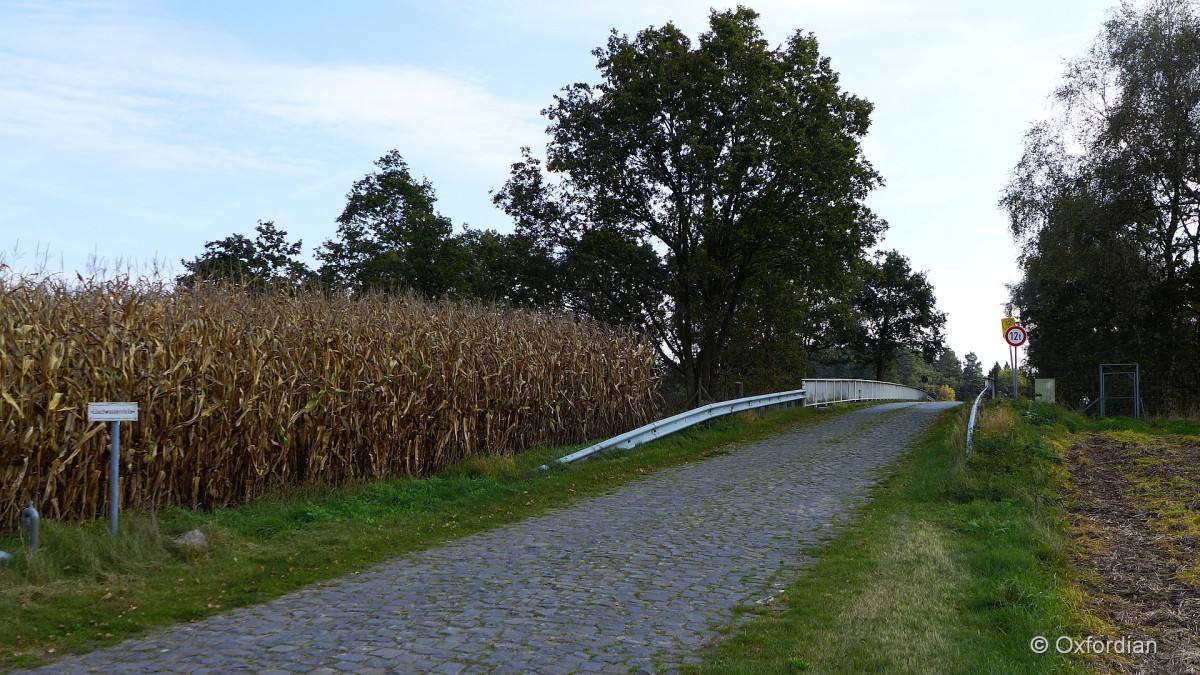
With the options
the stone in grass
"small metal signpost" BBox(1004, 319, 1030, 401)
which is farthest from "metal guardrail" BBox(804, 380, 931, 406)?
the stone in grass

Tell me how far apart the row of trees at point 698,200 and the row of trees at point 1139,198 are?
6.57 m

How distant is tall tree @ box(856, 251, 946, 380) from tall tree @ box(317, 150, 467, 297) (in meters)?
45.7

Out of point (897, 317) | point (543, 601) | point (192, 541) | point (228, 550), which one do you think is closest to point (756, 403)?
point (228, 550)

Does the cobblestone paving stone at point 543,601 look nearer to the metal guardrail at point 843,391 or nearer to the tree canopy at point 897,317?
the metal guardrail at point 843,391

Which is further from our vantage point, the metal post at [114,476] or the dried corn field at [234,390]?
the dried corn field at [234,390]

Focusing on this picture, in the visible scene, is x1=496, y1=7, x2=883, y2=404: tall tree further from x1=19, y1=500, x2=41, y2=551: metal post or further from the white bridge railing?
x1=19, y1=500, x2=41, y2=551: metal post

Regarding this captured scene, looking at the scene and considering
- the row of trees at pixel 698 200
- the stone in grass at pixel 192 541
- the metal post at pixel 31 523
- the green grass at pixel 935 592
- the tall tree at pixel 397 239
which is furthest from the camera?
the tall tree at pixel 397 239

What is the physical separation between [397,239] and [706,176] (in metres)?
20.8

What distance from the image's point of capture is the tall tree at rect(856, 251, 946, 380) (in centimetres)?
8119

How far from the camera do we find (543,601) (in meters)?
7.51

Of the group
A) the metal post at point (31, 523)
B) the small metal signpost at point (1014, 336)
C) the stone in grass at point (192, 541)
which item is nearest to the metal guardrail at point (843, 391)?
the small metal signpost at point (1014, 336)

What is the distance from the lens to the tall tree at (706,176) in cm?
2856

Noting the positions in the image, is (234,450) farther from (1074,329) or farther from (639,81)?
(1074,329)
